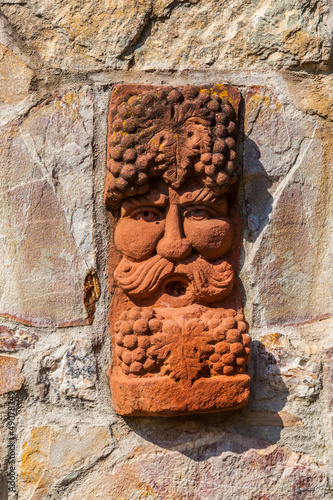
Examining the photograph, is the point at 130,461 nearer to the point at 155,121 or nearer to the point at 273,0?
the point at 155,121

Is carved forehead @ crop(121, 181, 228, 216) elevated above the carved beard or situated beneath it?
elevated above

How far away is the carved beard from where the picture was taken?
4.90 feet

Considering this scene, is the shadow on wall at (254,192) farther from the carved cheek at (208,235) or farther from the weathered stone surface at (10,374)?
the weathered stone surface at (10,374)

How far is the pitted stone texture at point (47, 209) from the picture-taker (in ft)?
5.09

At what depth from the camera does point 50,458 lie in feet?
5.07

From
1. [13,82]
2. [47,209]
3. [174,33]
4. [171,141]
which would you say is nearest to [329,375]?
[171,141]

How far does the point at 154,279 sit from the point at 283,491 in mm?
695

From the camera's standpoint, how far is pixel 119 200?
1517mm

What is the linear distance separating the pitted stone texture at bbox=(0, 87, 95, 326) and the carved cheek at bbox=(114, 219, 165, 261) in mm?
110

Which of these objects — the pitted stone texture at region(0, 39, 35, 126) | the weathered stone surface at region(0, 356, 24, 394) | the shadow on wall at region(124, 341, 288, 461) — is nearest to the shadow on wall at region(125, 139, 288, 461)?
the shadow on wall at region(124, 341, 288, 461)

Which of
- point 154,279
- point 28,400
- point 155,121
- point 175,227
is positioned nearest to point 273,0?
point 155,121

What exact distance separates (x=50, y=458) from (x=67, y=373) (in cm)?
23

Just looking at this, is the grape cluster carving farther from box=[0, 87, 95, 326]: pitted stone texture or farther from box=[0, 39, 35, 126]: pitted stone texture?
box=[0, 39, 35, 126]: pitted stone texture

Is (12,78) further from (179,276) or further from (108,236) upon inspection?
(179,276)
